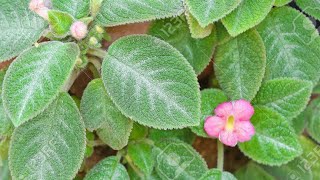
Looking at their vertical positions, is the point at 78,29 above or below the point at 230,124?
above

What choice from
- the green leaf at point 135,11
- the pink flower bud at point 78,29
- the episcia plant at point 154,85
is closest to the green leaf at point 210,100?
the episcia plant at point 154,85

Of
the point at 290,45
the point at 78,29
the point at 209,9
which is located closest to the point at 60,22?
the point at 78,29

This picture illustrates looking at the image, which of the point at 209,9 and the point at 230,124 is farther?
the point at 230,124

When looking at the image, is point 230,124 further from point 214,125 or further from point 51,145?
point 51,145

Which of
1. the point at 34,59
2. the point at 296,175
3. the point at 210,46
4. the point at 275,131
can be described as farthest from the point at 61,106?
the point at 296,175

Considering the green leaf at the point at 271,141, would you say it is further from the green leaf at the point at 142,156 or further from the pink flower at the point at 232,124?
the green leaf at the point at 142,156

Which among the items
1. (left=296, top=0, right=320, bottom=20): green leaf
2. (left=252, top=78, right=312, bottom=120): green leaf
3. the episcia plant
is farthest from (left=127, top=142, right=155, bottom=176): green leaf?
(left=296, top=0, right=320, bottom=20): green leaf
